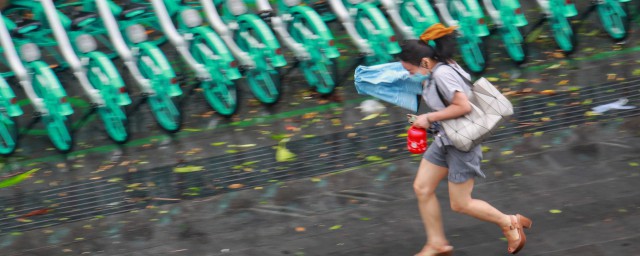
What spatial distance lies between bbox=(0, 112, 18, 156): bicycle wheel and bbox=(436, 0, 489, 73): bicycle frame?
4334 mm

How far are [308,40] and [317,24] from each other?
180 millimetres

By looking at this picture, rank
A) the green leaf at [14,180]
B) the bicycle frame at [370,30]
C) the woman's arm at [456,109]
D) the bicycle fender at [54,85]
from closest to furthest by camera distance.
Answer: the woman's arm at [456,109] < the green leaf at [14,180] < the bicycle fender at [54,85] < the bicycle frame at [370,30]

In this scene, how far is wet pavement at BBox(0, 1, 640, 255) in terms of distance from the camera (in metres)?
6.95

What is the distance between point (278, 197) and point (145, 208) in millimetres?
1077

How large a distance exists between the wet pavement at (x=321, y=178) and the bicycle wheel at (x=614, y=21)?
0.48 feet

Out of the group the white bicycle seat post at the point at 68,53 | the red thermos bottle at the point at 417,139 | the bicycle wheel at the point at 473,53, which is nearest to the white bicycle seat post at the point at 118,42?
the white bicycle seat post at the point at 68,53

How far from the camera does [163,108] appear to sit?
9.53 meters

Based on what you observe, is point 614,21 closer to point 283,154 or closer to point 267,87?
point 267,87

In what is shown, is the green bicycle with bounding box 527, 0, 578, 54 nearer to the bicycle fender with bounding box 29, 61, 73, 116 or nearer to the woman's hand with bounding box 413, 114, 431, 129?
the woman's hand with bounding box 413, 114, 431, 129

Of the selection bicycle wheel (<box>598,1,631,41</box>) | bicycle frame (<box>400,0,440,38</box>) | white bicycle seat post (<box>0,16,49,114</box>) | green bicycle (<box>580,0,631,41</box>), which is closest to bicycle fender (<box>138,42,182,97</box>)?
white bicycle seat post (<box>0,16,49,114</box>)

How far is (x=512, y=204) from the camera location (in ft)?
23.6

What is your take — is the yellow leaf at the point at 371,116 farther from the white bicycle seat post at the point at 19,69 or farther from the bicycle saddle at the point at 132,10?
the white bicycle seat post at the point at 19,69

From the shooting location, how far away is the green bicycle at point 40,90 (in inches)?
360

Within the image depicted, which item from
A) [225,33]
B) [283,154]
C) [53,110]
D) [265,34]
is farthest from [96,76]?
[283,154]
